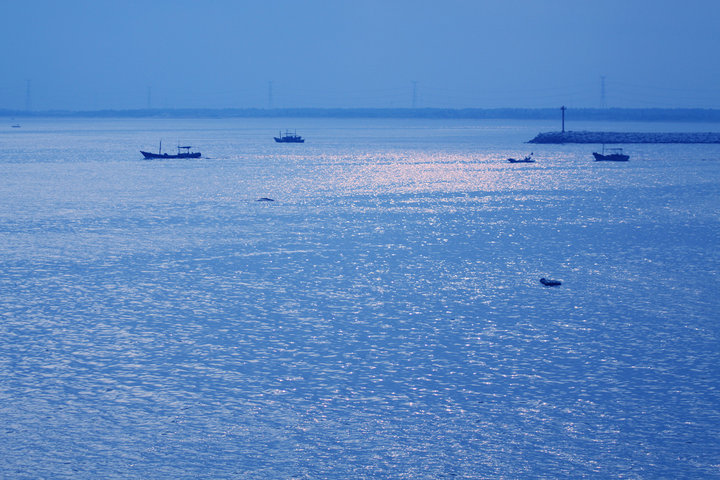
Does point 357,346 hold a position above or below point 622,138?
below

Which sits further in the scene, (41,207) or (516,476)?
(41,207)

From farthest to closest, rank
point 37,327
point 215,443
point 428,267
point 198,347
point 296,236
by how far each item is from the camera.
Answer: point 296,236 → point 428,267 → point 37,327 → point 198,347 → point 215,443

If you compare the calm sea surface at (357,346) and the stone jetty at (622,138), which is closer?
the calm sea surface at (357,346)

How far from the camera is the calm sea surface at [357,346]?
739 centimetres

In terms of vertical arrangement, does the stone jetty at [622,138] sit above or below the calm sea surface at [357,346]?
above

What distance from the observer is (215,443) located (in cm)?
754

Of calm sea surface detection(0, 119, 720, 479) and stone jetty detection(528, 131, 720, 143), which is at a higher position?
stone jetty detection(528, 131, 720, 143)

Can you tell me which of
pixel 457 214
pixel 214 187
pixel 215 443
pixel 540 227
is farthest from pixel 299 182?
pixel 215 443

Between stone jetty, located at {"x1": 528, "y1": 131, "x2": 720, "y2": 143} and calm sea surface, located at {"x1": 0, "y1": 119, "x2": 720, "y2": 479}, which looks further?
stone jetty, located at {"x1": 528, "y1": 131, "x2": 720, "y2": 143}

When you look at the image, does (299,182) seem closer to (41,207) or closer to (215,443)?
(41,207)

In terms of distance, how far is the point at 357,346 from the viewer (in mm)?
10719

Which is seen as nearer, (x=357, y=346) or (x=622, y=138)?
(x=357, y=346)

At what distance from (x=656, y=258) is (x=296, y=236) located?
8210 mm

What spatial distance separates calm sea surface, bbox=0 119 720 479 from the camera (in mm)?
7395
